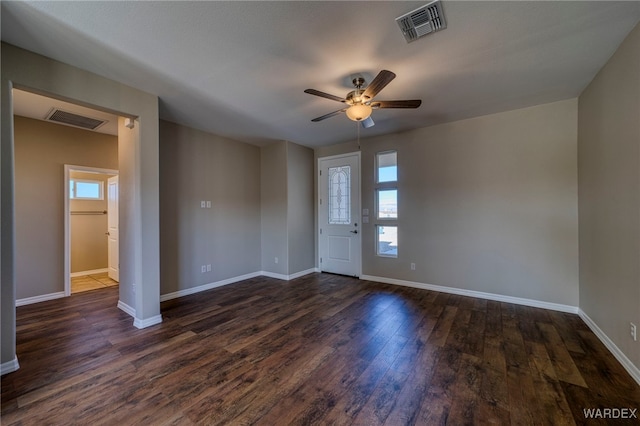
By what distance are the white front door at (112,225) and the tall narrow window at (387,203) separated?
521 centimetres

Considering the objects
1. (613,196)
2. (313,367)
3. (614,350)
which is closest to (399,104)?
(613,196)

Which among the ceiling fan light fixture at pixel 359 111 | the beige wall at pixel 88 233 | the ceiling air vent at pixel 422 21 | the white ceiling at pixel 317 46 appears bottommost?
the beige wall at pixel 88 233

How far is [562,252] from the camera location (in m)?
3.37

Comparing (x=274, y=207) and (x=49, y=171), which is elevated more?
(x=49, y=171)

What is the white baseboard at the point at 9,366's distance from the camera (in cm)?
210

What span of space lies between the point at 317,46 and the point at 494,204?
10.8 ft

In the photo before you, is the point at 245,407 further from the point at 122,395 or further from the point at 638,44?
the point at 638,44

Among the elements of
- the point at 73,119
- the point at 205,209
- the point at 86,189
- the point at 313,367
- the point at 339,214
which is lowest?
the point at 313,367

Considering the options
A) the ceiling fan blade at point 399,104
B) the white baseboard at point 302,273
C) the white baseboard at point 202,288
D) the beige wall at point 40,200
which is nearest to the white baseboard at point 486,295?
the white baseboard at point 302,273

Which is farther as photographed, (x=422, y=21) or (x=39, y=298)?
(x=39, y=298)

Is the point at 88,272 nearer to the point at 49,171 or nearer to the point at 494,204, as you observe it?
the point at 49,171

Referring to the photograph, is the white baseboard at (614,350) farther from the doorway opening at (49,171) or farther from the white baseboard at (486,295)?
the doorway opening at (49,171)

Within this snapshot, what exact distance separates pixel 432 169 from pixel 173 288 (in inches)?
181

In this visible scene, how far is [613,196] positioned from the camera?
240 centimetres
